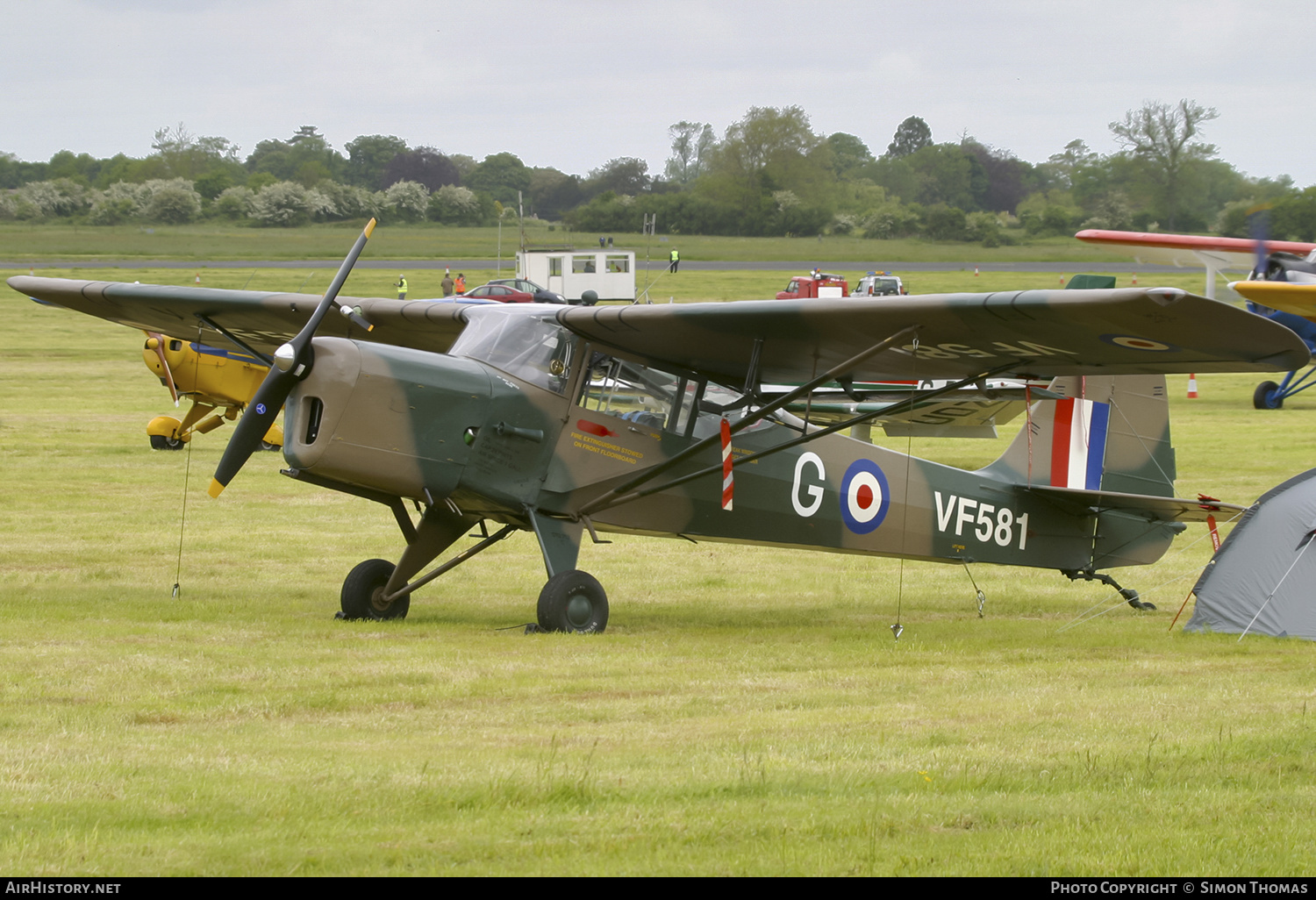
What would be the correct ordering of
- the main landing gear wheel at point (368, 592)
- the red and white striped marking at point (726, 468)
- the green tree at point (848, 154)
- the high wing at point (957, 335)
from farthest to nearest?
1. the green tree at point (848, 154)
2. the main landing gear wheel at point (368, 592)
3. the red and white striped marking at point (726, 468)
4. the high wing at point (957, 335)

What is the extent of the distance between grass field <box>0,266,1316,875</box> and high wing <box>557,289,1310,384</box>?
208 centimetres

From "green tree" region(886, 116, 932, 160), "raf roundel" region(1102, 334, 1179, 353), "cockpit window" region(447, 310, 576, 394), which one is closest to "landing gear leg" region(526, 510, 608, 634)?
"cockpit window" region(447, 310, 576, 394)

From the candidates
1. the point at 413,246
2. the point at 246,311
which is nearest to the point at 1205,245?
the point at 246,311

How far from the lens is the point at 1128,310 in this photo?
820 centimetres

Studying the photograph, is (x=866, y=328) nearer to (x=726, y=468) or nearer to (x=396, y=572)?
(x=726, y=468)

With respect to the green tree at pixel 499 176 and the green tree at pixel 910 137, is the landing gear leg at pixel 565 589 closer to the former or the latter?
the green tree at pixel 499 176

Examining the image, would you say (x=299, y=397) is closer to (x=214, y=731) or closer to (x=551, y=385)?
(x=551, y=385)

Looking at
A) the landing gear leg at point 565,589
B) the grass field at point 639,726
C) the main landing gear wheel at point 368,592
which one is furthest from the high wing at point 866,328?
the main landing gear wheel at point 368,592

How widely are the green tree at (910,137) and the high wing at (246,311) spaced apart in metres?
162

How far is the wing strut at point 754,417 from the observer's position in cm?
957

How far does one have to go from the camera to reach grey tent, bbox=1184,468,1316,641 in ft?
34.1

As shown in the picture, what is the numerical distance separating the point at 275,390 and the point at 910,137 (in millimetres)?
168028

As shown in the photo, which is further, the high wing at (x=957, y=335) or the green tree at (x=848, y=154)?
the green tree at (x=848, y=154)

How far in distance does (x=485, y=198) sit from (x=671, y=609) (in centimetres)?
9229
